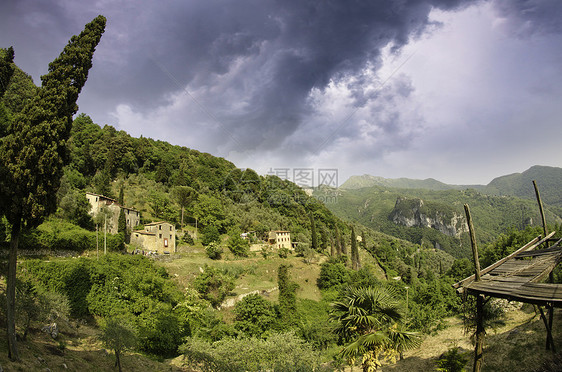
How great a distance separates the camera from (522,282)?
24.3 ft

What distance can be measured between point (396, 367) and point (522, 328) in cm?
755

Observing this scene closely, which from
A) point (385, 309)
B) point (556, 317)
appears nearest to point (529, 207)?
point (556, 317)

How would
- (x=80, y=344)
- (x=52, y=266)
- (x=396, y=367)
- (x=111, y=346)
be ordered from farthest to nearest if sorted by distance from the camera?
(x=52, y=266) → (x=396, y=367) → (x=80, y=344) → (x=111, y=346)

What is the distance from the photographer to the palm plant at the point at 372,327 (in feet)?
29.1

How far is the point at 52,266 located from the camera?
19.3 m

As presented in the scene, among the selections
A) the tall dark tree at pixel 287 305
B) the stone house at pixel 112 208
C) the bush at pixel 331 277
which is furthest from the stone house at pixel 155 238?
the bush at pixel 331 277

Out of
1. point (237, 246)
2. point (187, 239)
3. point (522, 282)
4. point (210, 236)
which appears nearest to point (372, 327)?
point (522, 282)

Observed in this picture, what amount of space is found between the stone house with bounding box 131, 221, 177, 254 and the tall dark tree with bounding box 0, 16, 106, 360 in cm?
2626

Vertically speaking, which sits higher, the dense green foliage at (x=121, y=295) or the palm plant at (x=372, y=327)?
the palm plant at (x=372, y=327)

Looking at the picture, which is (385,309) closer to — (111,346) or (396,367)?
(396,367)

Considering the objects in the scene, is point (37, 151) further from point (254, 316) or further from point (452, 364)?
point (254, 316)

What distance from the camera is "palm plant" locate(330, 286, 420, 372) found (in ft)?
29.1

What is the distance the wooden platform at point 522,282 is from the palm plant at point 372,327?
240cm

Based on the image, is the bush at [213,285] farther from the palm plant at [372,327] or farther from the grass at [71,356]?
the palm plant at [372,327]
